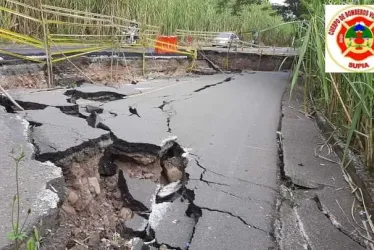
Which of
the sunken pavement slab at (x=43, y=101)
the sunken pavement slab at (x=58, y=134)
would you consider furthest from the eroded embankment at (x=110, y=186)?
the sunken pavement slab at (x=43, y=101)

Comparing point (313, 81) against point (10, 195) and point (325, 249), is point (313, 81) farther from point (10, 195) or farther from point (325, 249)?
point (10, 195)

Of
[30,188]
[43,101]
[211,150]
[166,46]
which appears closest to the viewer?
[30,188]

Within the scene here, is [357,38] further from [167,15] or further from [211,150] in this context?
[167,15]

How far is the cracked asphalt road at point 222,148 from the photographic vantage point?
2.65m

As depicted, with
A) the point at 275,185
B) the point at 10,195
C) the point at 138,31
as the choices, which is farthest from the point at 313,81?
the point at 138,31

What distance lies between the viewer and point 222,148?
430 centimetres

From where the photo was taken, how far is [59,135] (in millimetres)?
3732

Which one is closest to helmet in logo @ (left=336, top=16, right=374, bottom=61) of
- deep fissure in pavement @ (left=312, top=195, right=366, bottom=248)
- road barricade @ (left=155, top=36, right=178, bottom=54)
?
deep fissure in pavement @ (left=312, top=195, right=366, bottom=248)

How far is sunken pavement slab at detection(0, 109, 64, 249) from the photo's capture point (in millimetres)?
2174

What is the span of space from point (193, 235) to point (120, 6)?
46.5ft

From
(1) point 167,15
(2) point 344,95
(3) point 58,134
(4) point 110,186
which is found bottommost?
(4) point 110,186

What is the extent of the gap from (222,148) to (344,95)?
4.87 feet

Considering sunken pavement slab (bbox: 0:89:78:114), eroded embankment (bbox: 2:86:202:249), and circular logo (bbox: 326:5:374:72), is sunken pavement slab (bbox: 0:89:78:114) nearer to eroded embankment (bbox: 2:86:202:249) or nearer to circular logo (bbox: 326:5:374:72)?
eroded embankment (bbox: 2:86:202:249)

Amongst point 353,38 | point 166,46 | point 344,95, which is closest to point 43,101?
point 344,95
